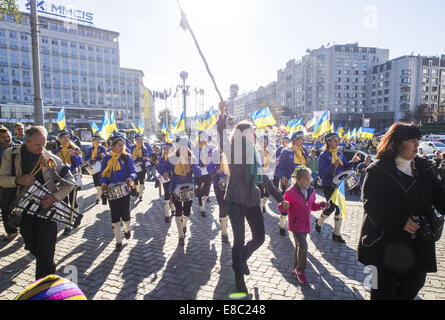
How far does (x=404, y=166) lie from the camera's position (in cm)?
267

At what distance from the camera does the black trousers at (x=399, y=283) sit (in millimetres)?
2531

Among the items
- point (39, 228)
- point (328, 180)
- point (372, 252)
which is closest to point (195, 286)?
point (39, 228)

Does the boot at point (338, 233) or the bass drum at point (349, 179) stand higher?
the bass drum at point (349, 179)

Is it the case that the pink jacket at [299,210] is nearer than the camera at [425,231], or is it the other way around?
the camera at [425,231]

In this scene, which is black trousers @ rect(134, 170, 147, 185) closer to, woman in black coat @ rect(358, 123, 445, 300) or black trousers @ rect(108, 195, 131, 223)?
black trousers @ rect(108, 195, 131, 223)

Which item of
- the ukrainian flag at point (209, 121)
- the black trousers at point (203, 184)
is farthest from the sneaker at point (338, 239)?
the ukrainian flag at point (209, 121)

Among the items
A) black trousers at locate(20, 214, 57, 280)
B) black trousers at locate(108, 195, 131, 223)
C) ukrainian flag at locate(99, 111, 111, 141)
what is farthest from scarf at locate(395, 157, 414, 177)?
ukrainian flag at locate(99, 111, 111, 141)

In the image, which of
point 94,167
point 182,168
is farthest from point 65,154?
point 182,168

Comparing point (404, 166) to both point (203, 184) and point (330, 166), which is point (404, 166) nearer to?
point (330, 166)

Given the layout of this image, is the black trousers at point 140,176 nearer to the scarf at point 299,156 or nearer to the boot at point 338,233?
the scarf at point 299,156

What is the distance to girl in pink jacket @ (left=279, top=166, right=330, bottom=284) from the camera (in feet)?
13.2

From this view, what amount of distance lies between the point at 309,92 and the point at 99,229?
95.1m

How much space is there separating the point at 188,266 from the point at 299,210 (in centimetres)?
209

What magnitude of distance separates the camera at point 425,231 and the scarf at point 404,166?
45cm
